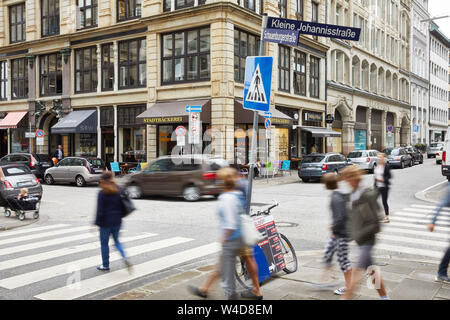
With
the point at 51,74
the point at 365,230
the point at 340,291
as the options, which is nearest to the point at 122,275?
the point at 340,291

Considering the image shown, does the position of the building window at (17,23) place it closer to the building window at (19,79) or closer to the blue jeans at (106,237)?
the building window at (19,79)

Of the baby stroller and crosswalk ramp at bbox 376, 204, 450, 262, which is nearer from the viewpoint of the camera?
crosswalk ramp at bbox 376, 204, 450, 262

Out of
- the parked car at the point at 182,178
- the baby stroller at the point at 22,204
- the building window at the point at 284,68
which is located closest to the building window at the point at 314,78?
the building window at the point at 284,68

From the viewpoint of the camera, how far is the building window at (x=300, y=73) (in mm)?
31781

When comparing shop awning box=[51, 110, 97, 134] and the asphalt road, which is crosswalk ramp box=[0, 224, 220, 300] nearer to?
the asphalt road

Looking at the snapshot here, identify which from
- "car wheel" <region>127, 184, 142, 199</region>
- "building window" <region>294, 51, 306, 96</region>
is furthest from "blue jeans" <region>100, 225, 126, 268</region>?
"building window" <region>294, 51, 306, 96</region>

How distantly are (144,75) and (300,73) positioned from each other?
11.5m

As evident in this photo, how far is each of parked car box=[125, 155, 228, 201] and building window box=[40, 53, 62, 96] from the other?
1894 cm

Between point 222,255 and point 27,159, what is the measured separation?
21587 mm

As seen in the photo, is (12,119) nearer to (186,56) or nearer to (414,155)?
(186,56)

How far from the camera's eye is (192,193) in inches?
616

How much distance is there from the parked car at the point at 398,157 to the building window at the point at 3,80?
30.1 metres

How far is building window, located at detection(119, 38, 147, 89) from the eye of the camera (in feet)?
92.1
